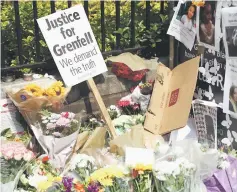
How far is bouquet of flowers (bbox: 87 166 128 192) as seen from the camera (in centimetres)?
288

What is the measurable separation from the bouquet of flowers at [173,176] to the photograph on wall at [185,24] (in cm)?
133

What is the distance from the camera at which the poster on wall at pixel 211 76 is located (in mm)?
3756

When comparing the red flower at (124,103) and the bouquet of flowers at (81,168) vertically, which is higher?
the bouquet of flowers at (81,168)

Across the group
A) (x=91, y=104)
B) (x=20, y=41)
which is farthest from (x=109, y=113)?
(x=20, y=41)

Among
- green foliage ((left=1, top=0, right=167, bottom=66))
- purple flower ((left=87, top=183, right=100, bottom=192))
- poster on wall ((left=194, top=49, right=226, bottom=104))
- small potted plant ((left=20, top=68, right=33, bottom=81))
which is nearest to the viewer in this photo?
purple flower ((left=87, top=183, right=100, bottom=192))

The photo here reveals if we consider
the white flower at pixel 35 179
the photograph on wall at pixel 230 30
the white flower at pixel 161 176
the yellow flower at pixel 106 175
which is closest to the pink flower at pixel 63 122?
the white flower at pixel 35 179

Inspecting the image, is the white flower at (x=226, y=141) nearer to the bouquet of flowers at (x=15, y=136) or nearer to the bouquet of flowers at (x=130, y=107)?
the bouquet of flowers at (x=130, y=107)

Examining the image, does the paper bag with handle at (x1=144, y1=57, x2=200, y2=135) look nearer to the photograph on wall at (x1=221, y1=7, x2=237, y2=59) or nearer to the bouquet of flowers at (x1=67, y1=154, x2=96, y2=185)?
the photograph on wall at (x1=221, y1=7, x2=237, y2=59)

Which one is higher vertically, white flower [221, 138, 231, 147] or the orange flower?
the orange flower

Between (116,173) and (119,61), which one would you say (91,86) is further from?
(116,173)

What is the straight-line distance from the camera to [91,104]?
4484 mm

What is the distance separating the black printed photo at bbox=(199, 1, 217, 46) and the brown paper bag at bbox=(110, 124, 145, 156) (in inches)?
33.6

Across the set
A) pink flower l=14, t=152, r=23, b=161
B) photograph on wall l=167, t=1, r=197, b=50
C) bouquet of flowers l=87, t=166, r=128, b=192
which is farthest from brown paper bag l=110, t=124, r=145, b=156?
photograph on wall l=167, t=1, r=197, b=50

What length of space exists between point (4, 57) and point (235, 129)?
79.7 inches
